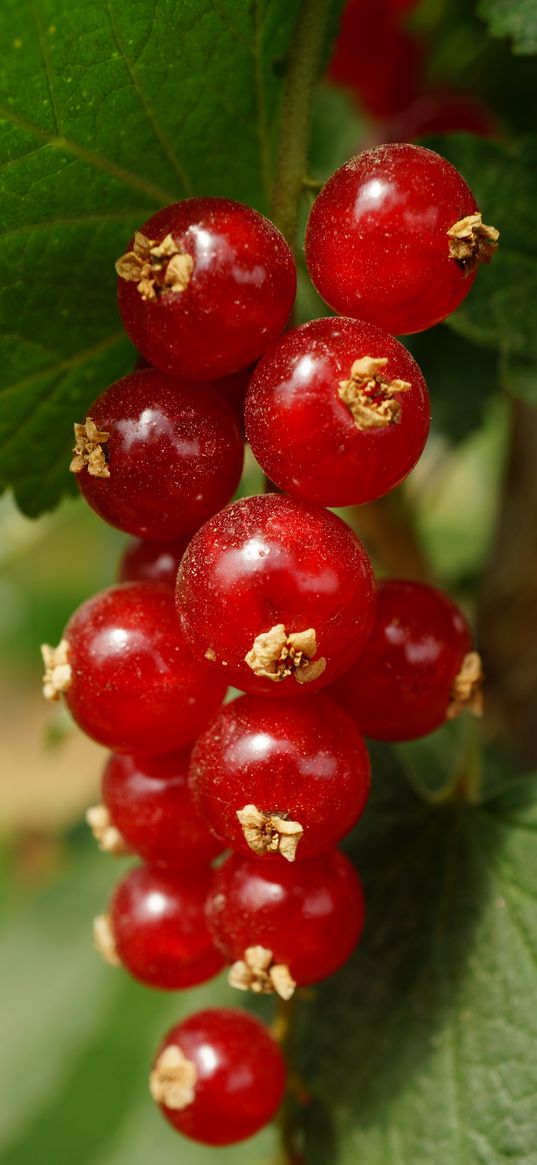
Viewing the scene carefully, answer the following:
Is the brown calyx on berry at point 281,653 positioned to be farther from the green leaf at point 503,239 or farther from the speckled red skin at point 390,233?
the green leaf at point 503,239

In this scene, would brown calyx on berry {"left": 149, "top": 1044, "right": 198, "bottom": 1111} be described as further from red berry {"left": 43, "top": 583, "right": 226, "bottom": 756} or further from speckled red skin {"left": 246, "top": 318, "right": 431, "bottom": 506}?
speckled red skin {"left": 246, "top": 318, "right": 431, "bottom": 506}

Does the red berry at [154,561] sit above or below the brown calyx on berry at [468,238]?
below

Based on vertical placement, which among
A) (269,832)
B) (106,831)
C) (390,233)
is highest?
(390,233)

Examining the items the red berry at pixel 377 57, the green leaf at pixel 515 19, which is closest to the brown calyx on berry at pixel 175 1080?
A: the green leaf at pixel 515 19

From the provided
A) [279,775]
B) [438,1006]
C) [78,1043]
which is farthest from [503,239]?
[78,1043]

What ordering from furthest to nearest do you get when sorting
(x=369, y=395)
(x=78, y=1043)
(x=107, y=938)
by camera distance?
(x=78, y=1043) → (x=107, y=938) → (x=369, y=395)

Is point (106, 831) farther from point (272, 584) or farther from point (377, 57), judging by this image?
point (377, 57)

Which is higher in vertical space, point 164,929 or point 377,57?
point 377,57
